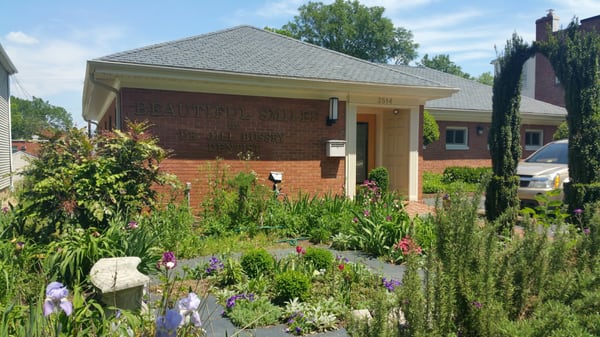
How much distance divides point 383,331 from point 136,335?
1531 millimetres

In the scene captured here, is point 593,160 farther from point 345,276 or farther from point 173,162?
point 173,162

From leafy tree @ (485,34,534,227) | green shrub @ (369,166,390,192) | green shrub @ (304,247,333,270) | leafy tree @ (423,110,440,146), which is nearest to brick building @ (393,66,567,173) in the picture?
leafy tree @ (423,110,440,146)

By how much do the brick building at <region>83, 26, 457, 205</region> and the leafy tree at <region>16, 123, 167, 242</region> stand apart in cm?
287

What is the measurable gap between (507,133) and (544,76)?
25.9m

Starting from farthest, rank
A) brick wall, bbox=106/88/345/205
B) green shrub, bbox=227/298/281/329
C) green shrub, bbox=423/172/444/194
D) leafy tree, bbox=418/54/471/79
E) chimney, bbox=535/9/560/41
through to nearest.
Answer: leafy tree, bbox=418/54/471/79
chimney, bbox=535/9/560/41
green shrub, bbox=423/172/444/194
brick wall, bbox=106/88/345/205
green shrub, bbox=227/298/281/329

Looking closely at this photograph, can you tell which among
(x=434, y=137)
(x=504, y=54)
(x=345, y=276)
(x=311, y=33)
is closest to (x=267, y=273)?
(x=345, y=276)

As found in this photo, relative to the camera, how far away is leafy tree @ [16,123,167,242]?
532cm

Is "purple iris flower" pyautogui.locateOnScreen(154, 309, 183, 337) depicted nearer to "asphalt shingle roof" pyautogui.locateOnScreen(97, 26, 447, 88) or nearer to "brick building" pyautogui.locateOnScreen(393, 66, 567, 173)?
"asphalt shingle roof" pyautogui.locateOnScreen(97, 26, 447, 88)

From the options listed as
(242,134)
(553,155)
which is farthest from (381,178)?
(553,155)

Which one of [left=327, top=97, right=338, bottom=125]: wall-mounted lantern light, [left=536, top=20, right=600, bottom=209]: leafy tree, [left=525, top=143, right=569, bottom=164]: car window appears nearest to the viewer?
[left=536, top=20, right=600, bottom=209]: leafy tree

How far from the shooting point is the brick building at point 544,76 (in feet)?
93.0

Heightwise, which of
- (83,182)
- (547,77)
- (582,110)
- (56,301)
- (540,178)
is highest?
(547,77)

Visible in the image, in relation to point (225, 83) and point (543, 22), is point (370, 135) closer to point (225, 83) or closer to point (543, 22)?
point (225, 83)

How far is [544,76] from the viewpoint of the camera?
30.6m
